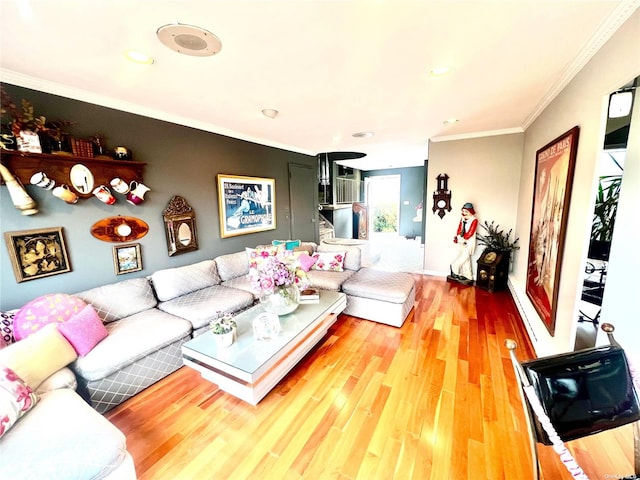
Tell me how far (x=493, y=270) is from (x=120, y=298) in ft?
14.9

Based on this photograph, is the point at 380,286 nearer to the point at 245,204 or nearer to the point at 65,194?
the point at 245,204

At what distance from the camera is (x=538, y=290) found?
8.03 ft

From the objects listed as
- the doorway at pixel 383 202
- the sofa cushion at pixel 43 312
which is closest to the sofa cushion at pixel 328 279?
the sofa cushion at pixel 43 312

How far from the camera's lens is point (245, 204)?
12.3ft

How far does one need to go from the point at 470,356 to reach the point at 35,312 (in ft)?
11.3

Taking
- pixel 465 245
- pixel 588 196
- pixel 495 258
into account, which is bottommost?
pixel 495 258

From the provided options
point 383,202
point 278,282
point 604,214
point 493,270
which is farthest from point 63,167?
point 383,202

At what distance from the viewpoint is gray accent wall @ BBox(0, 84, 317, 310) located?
197cm

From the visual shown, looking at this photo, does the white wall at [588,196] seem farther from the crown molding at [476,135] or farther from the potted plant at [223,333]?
the potted plant at [223,333]

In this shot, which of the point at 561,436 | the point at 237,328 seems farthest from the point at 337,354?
the point at 561,436

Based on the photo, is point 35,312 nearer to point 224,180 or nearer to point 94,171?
point 94,171

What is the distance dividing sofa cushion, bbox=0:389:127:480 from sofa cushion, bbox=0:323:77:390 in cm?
22

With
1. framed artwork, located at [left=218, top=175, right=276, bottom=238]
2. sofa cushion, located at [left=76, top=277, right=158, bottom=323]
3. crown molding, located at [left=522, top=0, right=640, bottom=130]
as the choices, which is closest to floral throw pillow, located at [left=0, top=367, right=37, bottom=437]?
sofa cushion, located at [left=76, top=277, right=158, bottom=323]

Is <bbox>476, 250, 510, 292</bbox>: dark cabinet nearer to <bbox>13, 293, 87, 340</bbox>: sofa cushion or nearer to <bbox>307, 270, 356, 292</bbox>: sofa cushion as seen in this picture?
<bbox>307, 270, 356, 292</bbox>: sofa cushion
